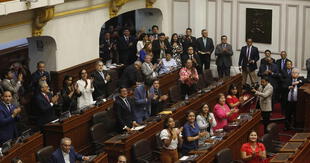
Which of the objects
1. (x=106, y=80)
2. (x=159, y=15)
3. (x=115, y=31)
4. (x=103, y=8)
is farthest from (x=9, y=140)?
(x=159, y=15)

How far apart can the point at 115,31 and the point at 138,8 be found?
86 cm

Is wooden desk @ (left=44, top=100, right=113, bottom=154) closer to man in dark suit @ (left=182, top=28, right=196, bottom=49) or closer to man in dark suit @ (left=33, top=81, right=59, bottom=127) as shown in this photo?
man in dark suit @ (left=33, top=81, right=59, bottom=127)

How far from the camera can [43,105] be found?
1255cm

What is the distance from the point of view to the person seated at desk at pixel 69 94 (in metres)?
13.4

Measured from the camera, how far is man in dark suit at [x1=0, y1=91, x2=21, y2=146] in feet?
38.3

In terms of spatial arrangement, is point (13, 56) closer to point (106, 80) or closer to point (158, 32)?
point (106, 80)

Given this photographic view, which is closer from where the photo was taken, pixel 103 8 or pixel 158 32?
pixel 103 8

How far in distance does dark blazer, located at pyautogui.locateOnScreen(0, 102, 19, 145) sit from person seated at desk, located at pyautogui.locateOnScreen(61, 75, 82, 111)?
1.60m

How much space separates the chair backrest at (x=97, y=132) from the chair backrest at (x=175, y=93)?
8.99 ft

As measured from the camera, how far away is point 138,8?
18250mm

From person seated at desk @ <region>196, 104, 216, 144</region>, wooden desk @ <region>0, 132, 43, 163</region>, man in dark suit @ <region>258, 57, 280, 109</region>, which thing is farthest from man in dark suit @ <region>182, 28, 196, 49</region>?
wooden desk @ <region>0, 132, 43, 163</region>

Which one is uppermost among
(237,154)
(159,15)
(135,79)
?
(159,15)

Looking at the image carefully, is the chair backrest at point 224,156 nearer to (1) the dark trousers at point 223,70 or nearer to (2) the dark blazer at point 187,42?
(2) the dark blazer at point 187,42

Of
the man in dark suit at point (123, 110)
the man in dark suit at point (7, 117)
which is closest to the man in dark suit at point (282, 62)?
the man in dark suit at point (123, 110)
